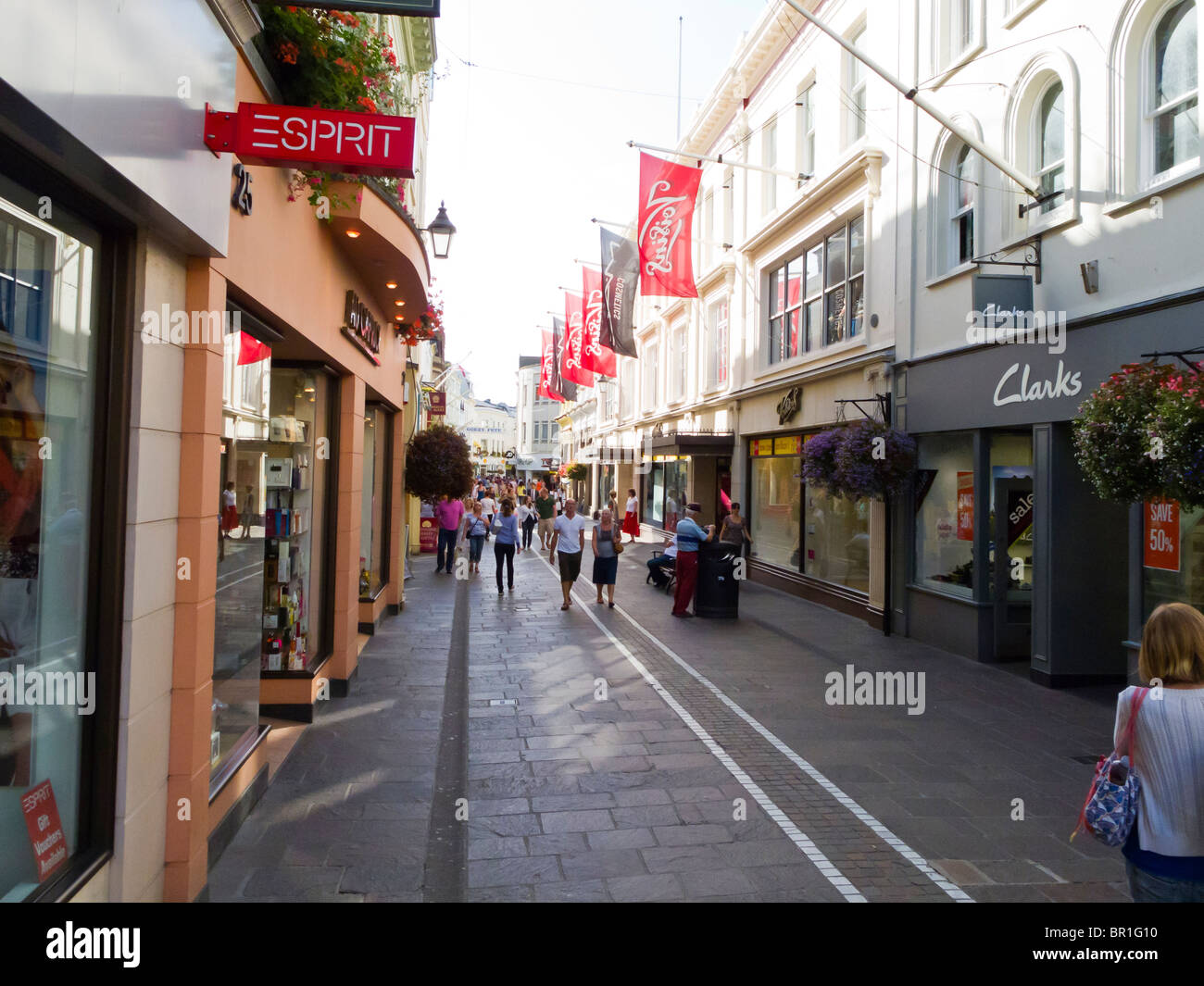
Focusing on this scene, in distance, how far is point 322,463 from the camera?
27.3 feet

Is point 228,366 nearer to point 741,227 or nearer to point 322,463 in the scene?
point 322,463

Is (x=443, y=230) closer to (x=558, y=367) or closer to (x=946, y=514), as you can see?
(x=946, y=514)

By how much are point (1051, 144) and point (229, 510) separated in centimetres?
949

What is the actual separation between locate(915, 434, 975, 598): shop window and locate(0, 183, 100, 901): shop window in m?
10.1

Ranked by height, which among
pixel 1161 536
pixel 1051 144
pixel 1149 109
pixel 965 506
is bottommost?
pixel 1161 536

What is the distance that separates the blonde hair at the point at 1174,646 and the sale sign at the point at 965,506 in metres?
8.26

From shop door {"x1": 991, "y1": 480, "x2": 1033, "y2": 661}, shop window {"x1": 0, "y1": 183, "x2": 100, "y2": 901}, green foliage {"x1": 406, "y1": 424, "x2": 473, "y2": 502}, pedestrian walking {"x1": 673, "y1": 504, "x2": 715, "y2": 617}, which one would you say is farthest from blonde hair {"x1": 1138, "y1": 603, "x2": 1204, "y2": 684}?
green foliage {"x1": 406, "y1": 424, "x2": 473, "y2": 502}

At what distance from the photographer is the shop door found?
10680 mm

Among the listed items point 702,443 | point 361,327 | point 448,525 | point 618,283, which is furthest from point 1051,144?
point 448,525

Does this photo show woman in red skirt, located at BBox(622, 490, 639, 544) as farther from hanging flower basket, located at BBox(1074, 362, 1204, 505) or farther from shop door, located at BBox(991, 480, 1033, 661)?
hanging flower basket, located at BBox(1074, 362, 1204, 505)

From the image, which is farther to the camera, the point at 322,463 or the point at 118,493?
the point at 322,463

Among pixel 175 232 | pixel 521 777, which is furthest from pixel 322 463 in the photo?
pixel 175 232

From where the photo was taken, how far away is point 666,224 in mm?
17062

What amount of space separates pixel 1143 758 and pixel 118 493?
3969 millimetres
